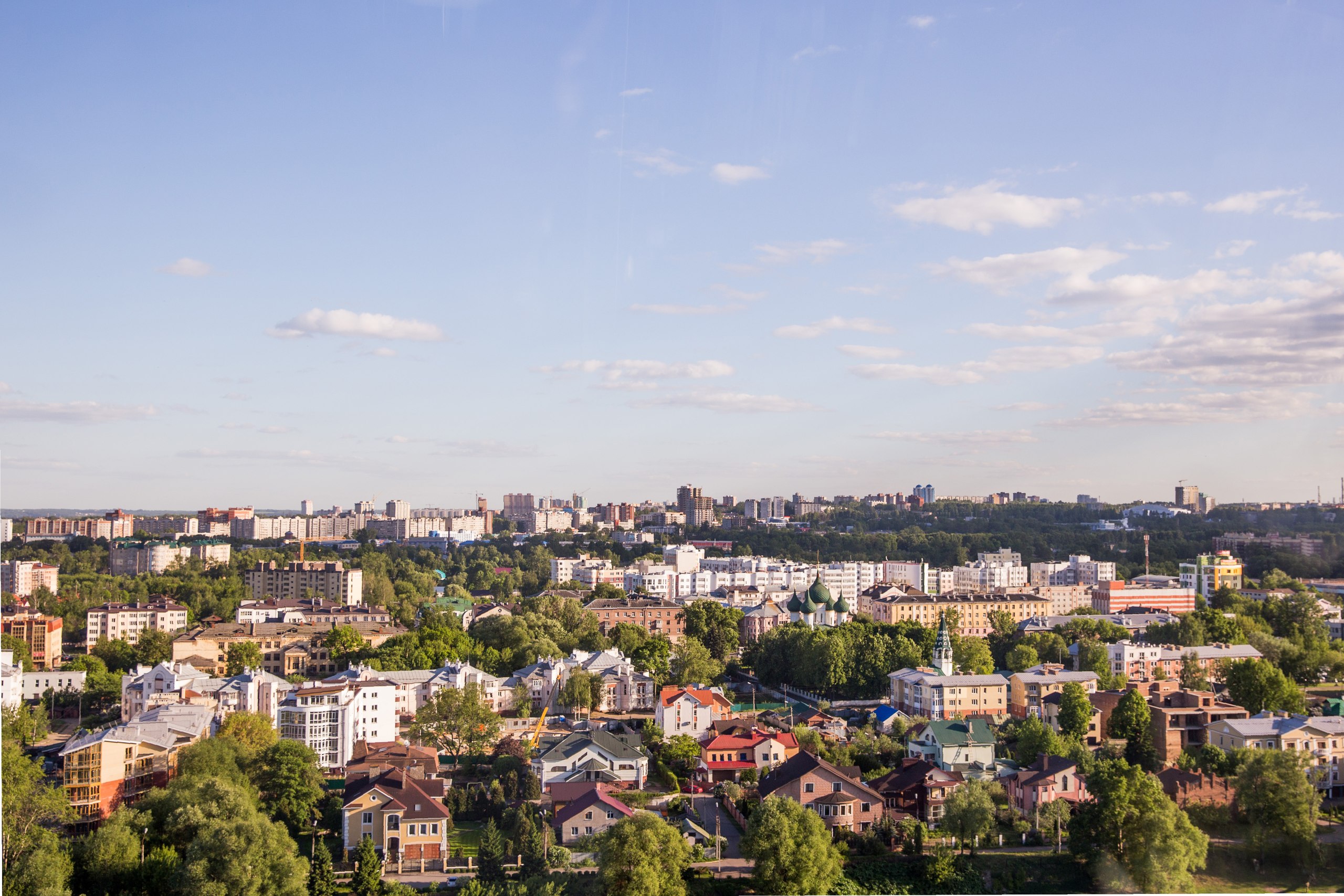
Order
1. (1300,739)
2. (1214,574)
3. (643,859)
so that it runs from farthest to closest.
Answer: (1214,574) → (1300,739) → (643,859)

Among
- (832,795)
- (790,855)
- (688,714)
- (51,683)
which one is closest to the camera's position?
(790,855)

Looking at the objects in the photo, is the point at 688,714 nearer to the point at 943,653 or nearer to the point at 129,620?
the point at 943,653

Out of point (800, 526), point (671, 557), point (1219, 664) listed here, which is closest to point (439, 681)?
point (1219, 664)

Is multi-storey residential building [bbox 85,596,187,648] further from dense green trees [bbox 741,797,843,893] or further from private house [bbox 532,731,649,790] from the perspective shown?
dense green trees [bbox 741,797,843,893]

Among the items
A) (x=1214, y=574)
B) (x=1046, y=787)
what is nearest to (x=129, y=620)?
(x=1046, y=787)

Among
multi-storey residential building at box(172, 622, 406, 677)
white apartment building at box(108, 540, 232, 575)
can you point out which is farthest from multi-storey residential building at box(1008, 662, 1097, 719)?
white apartment building at box(108, 540, 232, 575)

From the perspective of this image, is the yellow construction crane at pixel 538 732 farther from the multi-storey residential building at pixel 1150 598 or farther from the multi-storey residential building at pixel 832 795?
the multi-storey residential building at pixel 1150 598
